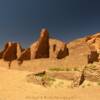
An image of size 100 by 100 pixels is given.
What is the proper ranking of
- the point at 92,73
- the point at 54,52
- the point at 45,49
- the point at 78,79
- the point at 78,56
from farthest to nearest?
the point at 45,49 → the point at 54,52 → the point at 78,56 → the point at 92,73 → the point at 78,79

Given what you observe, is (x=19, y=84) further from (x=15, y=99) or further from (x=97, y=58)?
(x=97, y=58)

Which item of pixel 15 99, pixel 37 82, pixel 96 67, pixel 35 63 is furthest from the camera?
pixel 35 63

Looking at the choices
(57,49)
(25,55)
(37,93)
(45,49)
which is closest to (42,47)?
(45,49)

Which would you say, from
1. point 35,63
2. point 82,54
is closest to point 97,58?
point 82,54

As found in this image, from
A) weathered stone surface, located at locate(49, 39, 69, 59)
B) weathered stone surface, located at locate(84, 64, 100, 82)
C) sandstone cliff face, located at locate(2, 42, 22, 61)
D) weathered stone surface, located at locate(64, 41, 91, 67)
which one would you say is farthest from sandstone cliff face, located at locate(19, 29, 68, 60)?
weathered stone surface, located at locate(84, 64, 100, 82)

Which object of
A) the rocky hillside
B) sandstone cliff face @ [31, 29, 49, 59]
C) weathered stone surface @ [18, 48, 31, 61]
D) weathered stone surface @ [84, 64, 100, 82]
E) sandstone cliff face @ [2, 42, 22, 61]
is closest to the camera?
weathered stone surface @ [84, 64, 100, 82]

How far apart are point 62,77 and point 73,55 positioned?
6212mm

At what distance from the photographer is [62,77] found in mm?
17734

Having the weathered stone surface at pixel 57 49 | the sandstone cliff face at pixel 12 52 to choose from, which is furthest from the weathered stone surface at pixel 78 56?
the sandstone cliff face at pixel 12 52

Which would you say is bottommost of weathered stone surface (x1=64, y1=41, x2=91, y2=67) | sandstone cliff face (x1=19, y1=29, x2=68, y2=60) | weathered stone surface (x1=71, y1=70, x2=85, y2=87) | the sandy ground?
the sandy ground

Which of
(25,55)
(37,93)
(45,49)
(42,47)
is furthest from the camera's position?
(25,55)

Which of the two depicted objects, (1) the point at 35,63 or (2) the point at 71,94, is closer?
(2) the point at 71,94

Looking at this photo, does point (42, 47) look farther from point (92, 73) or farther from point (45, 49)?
point (92, 73)

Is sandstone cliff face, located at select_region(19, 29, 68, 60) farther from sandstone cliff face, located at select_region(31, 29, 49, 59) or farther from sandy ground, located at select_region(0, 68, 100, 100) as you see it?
sandy ground, located at select_region(0, 68, 100, 100)
